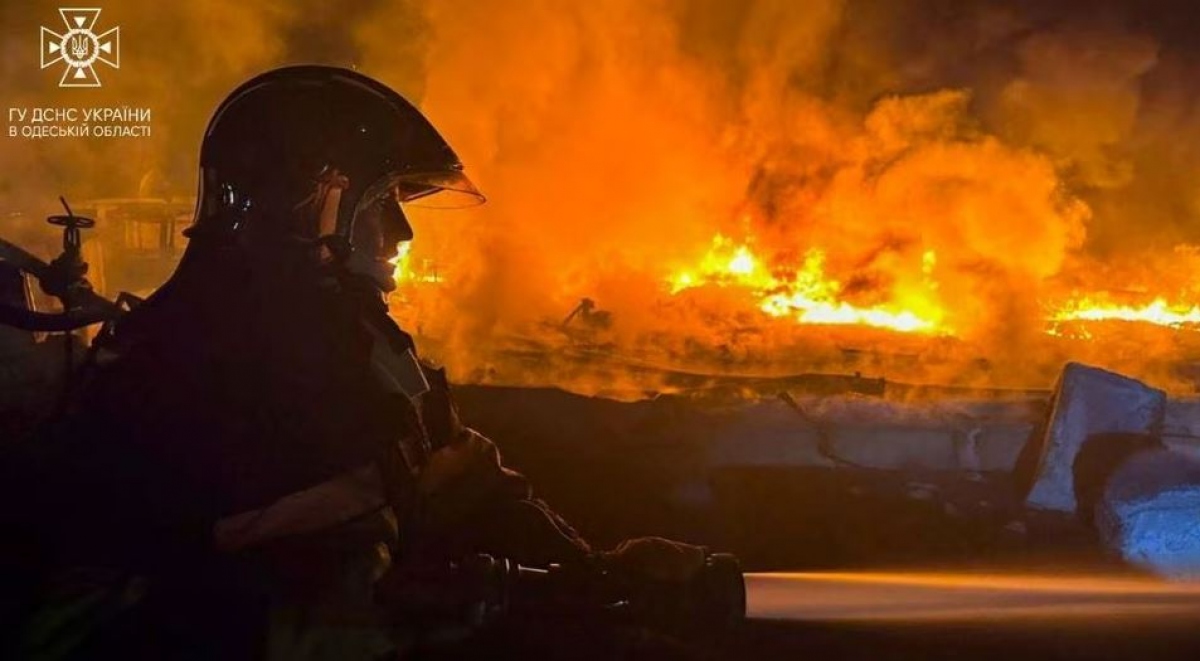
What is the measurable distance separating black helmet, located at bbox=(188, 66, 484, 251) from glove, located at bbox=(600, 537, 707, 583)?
1399mm

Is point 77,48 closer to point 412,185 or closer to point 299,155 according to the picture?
point 412,185

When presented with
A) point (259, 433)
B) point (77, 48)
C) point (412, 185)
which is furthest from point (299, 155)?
point (77, 48)

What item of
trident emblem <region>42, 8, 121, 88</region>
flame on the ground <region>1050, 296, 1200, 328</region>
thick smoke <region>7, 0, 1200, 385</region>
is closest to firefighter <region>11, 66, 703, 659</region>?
trident emblem <region>42, 8, 121, 88</region>

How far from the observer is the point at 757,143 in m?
9.06

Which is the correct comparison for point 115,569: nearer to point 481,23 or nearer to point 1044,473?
point 1044,473

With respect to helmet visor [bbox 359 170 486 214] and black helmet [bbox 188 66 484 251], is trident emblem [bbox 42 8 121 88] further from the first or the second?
black helmet [bbox 188 66 484 251]

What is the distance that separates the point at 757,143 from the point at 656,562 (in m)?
6.63

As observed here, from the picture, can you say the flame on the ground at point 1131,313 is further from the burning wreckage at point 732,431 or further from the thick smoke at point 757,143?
the burning wreckage at point 732,431

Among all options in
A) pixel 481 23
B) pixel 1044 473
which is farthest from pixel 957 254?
pixel 481 23

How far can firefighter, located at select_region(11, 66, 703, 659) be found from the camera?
2820 mm

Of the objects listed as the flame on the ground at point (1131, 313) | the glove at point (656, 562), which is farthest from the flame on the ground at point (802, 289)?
the glove at point (656, 562)

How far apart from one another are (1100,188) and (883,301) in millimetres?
3249

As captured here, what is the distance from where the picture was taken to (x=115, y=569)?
112 inches

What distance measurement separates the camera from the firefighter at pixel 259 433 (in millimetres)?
2820
